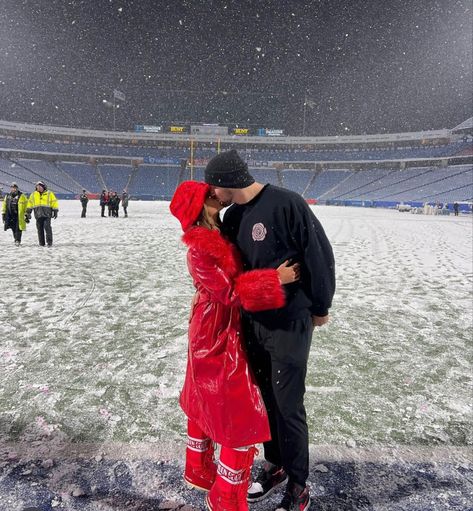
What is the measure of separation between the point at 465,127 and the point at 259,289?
60.5 metres

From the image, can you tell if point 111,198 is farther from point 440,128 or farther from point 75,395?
point 440,128

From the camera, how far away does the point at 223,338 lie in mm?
1531

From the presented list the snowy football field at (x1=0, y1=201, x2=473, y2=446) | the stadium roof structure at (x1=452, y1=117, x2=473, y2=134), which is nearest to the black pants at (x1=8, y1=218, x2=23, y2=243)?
the snowy football field at (x1=0, y1=201, x2=473, y2=446)

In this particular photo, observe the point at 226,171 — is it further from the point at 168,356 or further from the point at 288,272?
the point at 168,356

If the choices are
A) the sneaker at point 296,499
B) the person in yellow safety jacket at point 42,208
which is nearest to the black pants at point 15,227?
the person in yellow safety jacket at point 42,208

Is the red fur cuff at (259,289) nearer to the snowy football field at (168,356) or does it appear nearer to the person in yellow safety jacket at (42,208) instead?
the snowy football field at (168,356)

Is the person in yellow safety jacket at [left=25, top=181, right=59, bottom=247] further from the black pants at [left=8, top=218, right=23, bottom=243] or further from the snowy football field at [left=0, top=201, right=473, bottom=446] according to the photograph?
the snowy football field at [left=0, top=201, right=473, bottom=446]

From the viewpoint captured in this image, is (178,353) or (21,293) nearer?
(178,353)

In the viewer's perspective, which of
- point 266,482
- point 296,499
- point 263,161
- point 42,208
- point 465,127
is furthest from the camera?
point 263,161

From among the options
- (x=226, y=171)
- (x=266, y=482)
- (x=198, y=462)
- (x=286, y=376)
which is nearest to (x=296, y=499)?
(x=266, y=482)

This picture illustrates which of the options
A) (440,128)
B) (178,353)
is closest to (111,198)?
(178,353)

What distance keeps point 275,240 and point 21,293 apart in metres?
4.74

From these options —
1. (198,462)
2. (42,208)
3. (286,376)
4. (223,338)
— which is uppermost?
(42,208)

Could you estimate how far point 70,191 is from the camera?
47781 mm
